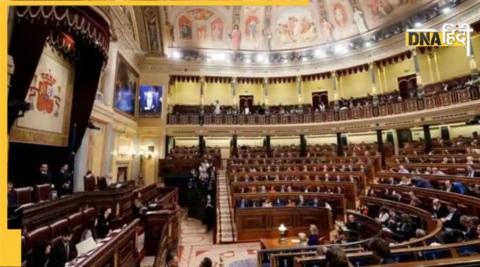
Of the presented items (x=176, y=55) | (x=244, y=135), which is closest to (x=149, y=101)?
(x=176, y=55)

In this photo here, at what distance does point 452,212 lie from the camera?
4832 millimetres

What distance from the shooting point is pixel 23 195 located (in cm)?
393

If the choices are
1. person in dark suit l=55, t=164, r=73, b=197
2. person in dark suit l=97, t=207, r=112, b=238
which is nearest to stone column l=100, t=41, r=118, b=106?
person in dark suit l=55, t=164, r=73, b=197

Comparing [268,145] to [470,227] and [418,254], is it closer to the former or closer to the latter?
[470,227]

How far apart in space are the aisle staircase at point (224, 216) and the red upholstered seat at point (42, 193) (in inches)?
175

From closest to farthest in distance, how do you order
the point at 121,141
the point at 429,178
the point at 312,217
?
the point at 429,178
the point at 312,217
the point at 121,141

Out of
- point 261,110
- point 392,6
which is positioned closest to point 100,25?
point 261,110

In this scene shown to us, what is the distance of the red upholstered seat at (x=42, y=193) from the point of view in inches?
166

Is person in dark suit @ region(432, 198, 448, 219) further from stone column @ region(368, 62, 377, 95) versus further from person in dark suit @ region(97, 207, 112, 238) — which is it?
stone column @ region(368, 62, 377, 95)

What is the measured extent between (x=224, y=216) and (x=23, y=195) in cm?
555

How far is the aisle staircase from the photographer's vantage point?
759 centimetres

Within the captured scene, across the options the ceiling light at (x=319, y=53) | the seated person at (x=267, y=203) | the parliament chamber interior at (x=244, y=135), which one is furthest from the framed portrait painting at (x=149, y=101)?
the ceiling light at (x=319, y=53)

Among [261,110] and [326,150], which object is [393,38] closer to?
[326,150]

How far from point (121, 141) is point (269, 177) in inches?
265
